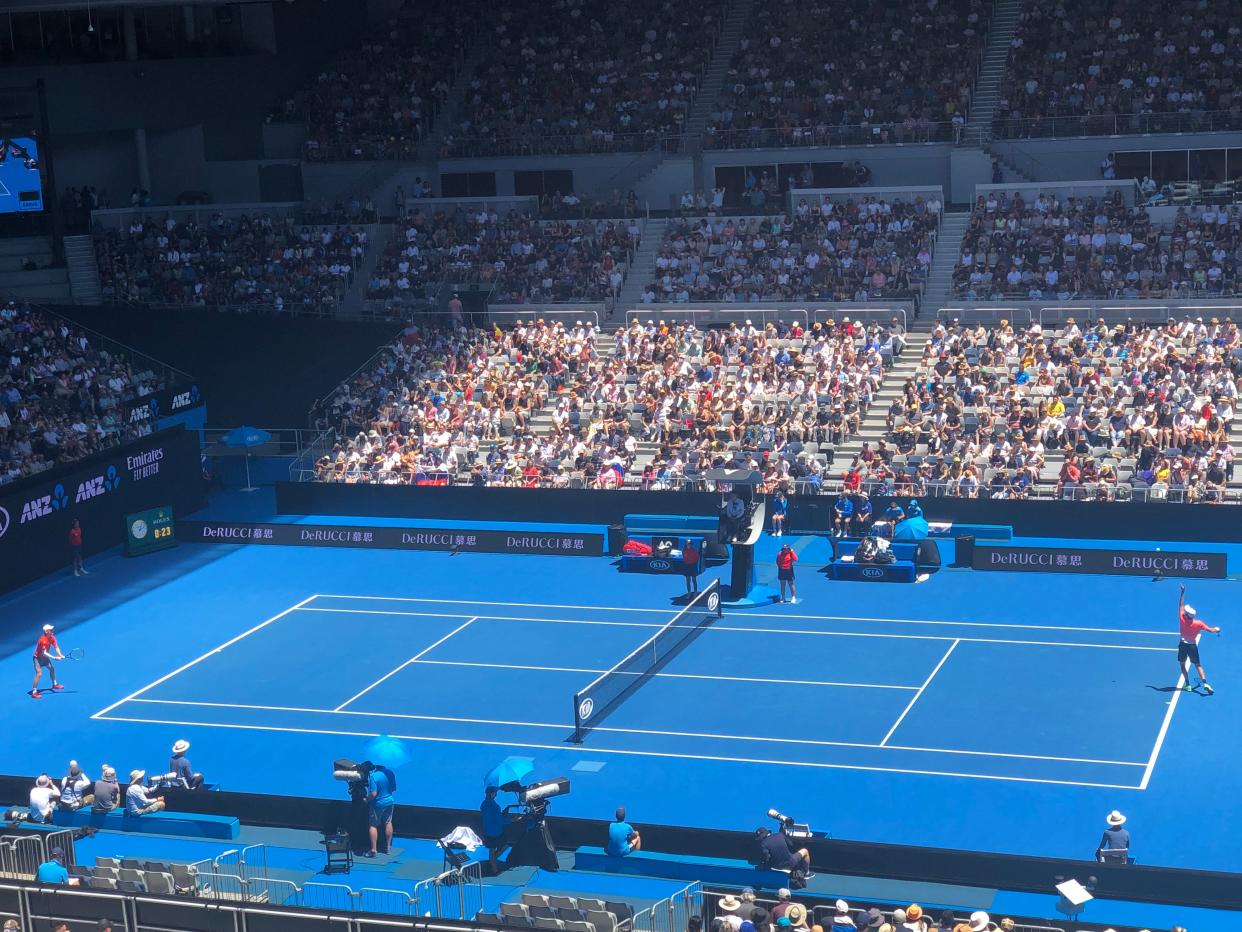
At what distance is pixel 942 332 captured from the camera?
4862 cm

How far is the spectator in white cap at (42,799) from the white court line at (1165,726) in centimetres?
1593

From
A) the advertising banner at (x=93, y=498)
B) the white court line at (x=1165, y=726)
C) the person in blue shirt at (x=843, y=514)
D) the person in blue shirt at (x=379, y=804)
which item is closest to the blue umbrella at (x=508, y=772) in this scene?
the person in blue shirt at (x=379, y=804)

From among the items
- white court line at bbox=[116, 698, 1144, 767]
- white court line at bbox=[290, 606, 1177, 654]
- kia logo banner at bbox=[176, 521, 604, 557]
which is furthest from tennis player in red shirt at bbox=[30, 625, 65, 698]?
kia logo banner at bbox=[176, 521, 604, 557]

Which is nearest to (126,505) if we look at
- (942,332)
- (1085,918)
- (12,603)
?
(12,603)

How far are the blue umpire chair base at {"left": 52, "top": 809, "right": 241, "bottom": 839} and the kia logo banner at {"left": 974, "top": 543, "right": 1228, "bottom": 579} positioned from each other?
19.5 meters

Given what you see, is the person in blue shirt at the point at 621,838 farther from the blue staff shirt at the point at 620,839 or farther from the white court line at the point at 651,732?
the white court line at the point at 651,732

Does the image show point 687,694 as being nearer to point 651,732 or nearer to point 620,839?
point 651,732

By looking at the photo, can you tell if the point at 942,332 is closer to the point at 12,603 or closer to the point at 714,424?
the point at 714,424

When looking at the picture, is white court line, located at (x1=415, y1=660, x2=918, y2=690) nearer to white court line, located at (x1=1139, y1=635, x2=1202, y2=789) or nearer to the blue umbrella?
white court line, located at (x1=1139, y1=635, x2=1202, y2=789)

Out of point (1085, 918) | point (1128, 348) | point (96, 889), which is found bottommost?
point (1085, 918)

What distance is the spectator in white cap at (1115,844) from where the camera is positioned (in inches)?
930

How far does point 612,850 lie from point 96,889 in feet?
22.4

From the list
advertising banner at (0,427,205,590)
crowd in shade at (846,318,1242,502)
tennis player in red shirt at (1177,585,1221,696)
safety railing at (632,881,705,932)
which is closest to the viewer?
safety railing at (632,881,705,932)

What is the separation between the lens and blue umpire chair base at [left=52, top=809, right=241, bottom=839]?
26.6 metres
